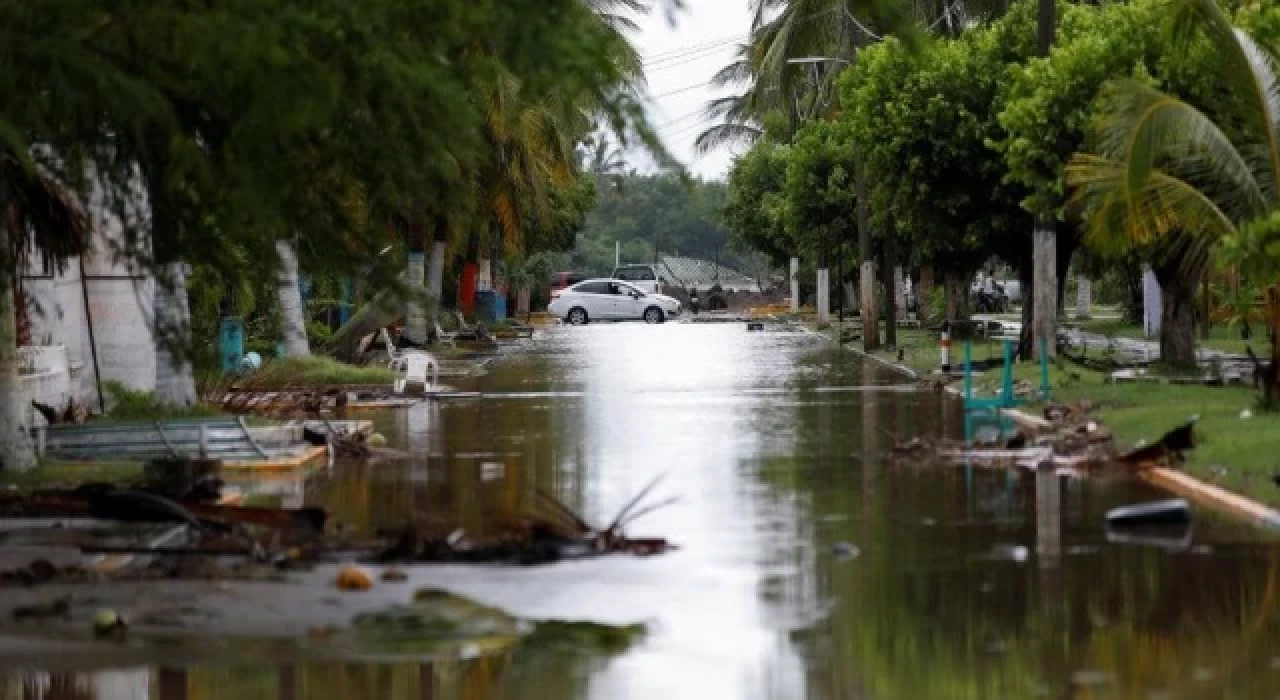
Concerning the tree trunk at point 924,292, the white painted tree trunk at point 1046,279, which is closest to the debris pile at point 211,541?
the white painted tree trunk at point 1046,279

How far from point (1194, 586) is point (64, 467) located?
12.2 meters

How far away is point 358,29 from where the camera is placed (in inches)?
550

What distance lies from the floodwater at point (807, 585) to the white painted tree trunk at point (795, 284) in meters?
67.2

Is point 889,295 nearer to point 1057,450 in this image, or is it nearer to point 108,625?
point 1057,450

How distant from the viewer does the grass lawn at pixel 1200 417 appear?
20306mm

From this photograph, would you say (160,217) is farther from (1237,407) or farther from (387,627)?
(1237,407)

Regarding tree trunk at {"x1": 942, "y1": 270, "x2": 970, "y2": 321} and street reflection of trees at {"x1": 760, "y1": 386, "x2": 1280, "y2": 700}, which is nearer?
street reflection of trees at {"x1": 760, "y1": 386, "x2": 1280, "y2": 700}

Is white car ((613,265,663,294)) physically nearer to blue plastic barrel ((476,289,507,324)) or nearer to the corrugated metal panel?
blue plastic barrel ((476,289,507,324))

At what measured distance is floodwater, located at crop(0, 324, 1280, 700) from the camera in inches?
462

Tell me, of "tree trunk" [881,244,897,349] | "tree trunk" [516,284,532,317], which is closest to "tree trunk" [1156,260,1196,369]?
"tree trunk" [881,244,897,349]

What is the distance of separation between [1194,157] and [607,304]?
206ft

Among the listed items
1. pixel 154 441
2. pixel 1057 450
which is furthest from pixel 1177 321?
pixel 154 441

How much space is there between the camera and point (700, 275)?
137750mm

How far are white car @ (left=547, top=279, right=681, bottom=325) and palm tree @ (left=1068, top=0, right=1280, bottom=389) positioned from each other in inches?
2388
